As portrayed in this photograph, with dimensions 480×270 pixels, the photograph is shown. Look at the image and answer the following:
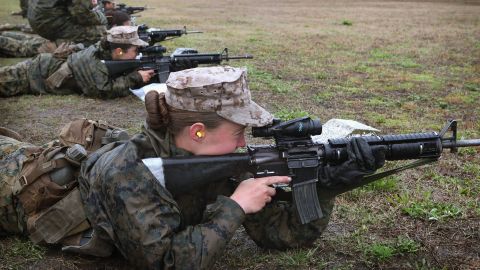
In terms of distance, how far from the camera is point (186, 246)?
114 inches

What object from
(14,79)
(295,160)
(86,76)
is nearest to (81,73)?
(86,76)

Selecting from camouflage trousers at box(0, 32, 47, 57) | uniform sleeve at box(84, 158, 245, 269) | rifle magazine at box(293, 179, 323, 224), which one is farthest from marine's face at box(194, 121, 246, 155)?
camouflage trousers at box(0, 32, 47, 57)

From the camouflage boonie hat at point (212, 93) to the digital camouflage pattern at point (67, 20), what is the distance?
27.5 ft

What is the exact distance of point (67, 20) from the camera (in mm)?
11203

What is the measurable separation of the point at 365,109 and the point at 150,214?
5525mm

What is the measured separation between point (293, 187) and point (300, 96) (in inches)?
220

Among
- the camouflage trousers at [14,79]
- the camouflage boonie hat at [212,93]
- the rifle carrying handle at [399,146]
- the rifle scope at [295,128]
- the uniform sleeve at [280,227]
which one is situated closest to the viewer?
the camouflage boonie hat at [212,93]

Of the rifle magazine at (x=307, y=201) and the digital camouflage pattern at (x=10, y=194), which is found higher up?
the rifle magazine at (x=307, y=201)

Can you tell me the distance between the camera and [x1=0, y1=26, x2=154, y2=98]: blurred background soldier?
8.16 metres

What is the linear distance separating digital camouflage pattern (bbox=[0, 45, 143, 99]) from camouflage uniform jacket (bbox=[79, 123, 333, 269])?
5.35 meters

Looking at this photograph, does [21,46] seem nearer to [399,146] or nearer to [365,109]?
[365,109]

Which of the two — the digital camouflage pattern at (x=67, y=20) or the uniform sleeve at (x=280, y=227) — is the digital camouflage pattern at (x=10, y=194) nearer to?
the uniform sleeve at (x=280, y=227)

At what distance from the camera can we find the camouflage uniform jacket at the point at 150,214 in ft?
9.46

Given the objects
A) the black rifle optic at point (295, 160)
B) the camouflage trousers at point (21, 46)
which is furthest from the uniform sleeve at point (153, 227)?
the camouflage trousers at point (21, 46)
